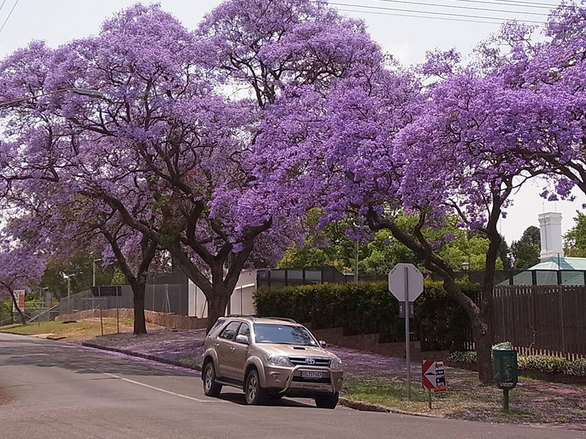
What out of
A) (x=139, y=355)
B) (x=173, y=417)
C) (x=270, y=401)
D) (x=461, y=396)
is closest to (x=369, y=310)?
(x=139, y=355)

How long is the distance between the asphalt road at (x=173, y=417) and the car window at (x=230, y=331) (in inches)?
52.9

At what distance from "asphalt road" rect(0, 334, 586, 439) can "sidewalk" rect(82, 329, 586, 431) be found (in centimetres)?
122

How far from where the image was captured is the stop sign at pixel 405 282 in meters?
17.2

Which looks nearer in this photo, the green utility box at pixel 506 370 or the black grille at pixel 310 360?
the black grille at pixel 310 360

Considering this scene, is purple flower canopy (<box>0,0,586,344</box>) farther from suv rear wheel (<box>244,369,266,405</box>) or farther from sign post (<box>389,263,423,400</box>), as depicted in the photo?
suv rear wheel (<box>244,369,266,405</box>)

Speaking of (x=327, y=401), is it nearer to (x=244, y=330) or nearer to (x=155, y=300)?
(x=244, y=330)

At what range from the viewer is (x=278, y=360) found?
15.1 meters

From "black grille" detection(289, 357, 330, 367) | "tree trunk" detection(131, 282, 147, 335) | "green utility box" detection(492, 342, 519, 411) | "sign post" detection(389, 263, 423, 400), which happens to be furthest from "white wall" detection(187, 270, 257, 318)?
"green utility box" detection(492, 342, 519, 411)

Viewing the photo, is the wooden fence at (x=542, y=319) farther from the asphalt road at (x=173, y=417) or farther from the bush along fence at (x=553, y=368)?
the asphalt road at (x=173, y=417)

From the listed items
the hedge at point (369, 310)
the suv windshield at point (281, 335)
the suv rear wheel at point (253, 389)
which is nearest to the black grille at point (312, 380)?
the suv rear wheel at point (253, 389)

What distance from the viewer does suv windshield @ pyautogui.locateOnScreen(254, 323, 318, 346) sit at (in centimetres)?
1615

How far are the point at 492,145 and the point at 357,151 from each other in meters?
4.37

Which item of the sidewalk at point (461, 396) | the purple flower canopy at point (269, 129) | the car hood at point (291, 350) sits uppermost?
the purple flower canopy at point (269, 129)

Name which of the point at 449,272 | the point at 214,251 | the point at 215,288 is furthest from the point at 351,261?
the point at 449,272
